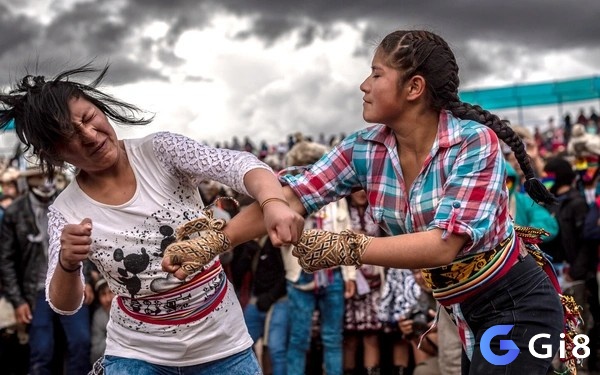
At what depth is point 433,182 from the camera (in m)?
2.64

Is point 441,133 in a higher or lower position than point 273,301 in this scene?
higher

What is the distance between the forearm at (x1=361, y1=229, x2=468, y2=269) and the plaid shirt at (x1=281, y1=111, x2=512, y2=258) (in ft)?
0.17

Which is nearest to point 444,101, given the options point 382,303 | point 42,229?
point 382,303

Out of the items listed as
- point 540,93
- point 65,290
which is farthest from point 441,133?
point 540,93

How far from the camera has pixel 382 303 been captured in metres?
6.37

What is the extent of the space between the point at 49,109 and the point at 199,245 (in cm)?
90

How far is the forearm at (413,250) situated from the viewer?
244cm

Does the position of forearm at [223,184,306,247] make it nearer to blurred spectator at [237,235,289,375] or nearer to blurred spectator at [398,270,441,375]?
blurred spectator at [398,270,441,375]

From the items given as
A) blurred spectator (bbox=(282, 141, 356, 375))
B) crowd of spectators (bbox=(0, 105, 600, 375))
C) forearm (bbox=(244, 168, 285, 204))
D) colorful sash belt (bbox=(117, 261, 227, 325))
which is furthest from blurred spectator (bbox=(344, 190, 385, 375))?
forearm (bbox=(244, 168, 285, 204))

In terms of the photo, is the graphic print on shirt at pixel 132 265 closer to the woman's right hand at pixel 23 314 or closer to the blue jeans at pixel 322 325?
the blue jeans at pixel 322 325

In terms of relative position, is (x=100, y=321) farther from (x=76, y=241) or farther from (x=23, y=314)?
(x=76, y=241)

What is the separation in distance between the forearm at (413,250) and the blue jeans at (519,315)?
36 centimetres

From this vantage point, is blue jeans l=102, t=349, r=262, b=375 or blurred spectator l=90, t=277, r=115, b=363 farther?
blurred spectator l=90, t=277, r=115, b=363

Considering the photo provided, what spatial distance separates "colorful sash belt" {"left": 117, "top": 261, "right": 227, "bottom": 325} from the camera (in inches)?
118
